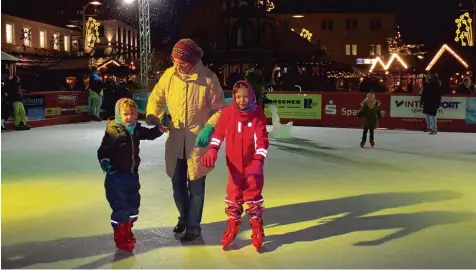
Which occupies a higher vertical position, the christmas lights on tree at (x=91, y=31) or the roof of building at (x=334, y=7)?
the roof of building at (x=334, y=7)

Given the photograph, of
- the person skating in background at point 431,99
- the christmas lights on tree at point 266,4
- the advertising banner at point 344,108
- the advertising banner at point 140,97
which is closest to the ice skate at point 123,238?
the person skating in background at point 431,99

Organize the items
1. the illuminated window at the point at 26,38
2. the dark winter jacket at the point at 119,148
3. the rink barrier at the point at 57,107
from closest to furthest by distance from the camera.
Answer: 1. the dark winter jacket at the point at 119,148
2. the rink barrier at the point at 57,107
3. the illuminated window at the point at 26,38

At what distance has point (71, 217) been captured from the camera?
6.38 m

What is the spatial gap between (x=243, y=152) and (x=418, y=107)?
12954mm

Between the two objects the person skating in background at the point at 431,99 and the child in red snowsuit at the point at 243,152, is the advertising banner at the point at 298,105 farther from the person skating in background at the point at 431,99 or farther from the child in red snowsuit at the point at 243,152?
the child in red snowsuit at the point at 243,152

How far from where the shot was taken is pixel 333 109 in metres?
18.2

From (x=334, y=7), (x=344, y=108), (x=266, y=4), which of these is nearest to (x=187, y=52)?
(x=344, y=108)

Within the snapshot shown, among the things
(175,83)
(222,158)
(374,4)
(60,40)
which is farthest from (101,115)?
(374,4)

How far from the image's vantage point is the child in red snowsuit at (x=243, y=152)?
5.02 meters

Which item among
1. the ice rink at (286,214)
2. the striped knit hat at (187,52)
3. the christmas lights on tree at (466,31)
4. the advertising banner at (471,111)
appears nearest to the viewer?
the ice rink at (286,214)

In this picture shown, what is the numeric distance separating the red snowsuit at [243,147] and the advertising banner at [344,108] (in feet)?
42.6

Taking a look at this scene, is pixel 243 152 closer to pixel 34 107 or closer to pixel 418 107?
pixel 418 107

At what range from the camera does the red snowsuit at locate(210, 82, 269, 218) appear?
16.5 ft

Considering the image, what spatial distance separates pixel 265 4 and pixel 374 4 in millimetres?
44308
